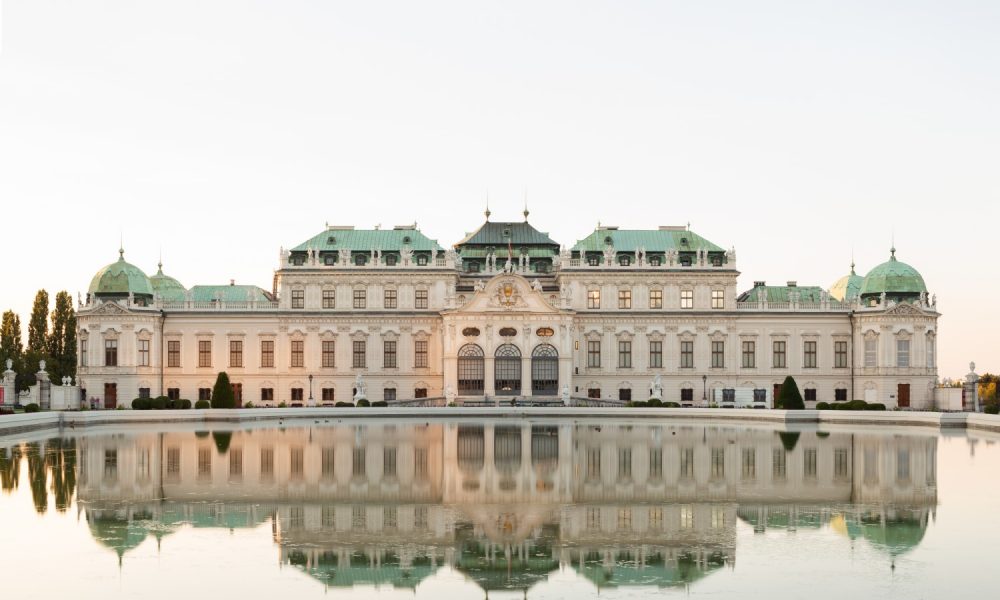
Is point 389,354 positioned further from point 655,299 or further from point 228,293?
point 655,299

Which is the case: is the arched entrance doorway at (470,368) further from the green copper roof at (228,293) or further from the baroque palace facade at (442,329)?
the green copper roof at (228,293)

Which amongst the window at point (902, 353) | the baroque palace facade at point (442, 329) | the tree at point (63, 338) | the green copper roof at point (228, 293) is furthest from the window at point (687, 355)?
the tree at point (63, 338)

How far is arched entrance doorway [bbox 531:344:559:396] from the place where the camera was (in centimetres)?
9150

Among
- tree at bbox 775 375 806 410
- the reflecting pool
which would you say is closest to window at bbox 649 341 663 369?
tree at bbox 775 375 806 410

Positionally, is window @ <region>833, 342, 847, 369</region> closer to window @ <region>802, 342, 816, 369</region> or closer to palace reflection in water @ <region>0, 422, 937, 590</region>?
window @ <region>802, 342, 816, 369</region>

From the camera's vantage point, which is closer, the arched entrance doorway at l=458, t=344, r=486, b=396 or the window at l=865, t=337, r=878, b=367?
the arched entrance doorway at l=458, t=344, r=486, b=396

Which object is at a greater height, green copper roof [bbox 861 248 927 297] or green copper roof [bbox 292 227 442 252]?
green copper roof [bbox 292 227 442 252]

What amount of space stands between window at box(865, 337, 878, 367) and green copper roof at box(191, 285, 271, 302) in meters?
46.2

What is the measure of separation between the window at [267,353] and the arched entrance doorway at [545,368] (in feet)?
66.3

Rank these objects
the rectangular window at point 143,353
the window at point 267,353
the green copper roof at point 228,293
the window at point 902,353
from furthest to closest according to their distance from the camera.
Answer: the green copper roof at point 228,293 < the window at point 267,353 < the rectangular window at point 143,353 < the window at point 902,353

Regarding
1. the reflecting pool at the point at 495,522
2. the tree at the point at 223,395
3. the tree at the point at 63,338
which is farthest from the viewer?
the tree at the point at 63,338

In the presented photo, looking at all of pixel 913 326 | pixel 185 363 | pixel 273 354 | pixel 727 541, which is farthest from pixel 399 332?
pixel 727 541

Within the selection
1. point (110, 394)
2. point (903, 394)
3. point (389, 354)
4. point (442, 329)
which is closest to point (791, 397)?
point (903, 394)

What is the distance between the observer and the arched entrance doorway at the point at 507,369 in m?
91.3
